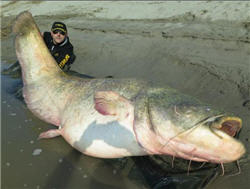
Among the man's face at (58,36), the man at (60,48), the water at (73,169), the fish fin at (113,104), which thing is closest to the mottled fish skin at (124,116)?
the fish fin at (113,104)

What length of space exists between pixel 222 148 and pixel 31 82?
268 centimetres

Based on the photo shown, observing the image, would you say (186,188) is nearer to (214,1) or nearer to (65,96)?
(65,96)

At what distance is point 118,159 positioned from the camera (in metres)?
2.80

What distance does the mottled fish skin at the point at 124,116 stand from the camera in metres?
1.90

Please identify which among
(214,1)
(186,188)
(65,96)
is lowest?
(186,188)

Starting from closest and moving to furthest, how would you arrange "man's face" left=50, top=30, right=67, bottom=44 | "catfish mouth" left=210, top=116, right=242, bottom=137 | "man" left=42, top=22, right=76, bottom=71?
"catfish mouth" left=210, top=116, right=242, bottom=137 → "man's face" left=50, top=30, right=67, bottom=44 → "man" left=42, top=22, right=76, bottom=71

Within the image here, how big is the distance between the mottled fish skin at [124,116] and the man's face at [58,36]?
1069 mm

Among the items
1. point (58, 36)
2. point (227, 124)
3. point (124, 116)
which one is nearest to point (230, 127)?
point (227, 124)

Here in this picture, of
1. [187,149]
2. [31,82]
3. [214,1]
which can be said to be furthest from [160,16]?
[187,149]

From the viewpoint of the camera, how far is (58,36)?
4762 mm

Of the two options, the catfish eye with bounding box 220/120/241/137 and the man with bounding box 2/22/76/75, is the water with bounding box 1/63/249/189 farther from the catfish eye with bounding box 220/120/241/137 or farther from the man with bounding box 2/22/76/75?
the man with bounding box 2/22/76/75

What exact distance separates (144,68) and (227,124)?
3.22 meters

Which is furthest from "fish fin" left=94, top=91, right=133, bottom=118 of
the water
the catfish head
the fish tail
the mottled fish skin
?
the fish tail

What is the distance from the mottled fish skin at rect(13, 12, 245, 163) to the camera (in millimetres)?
1896
